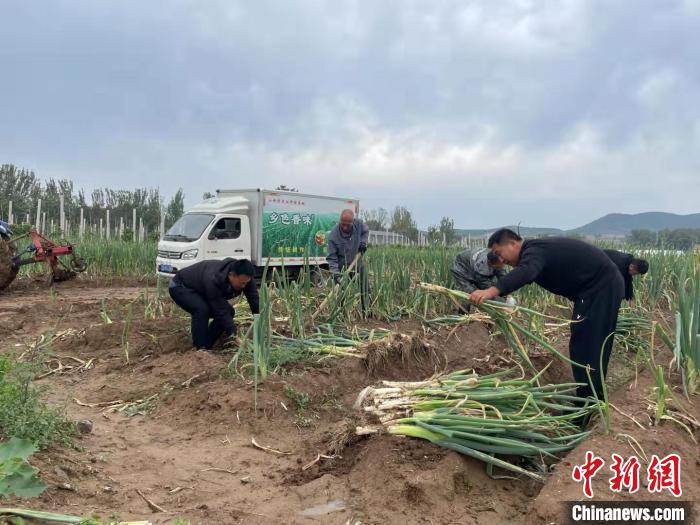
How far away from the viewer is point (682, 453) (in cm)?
276

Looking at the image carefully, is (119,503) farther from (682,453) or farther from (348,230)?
(348,230)

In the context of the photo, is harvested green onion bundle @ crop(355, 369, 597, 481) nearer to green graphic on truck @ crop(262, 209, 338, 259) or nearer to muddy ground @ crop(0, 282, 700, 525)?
muddy ground @ crop(0, 282, 700, 525)

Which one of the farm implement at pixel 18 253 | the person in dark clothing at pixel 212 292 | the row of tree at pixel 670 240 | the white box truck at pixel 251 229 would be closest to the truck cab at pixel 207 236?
the white box truck at pixel 251 229

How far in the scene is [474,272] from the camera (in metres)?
6.18

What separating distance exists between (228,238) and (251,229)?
2.47ft

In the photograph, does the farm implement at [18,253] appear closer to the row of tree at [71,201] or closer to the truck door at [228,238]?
the truck door at [228,238]

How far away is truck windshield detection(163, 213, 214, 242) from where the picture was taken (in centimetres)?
1147

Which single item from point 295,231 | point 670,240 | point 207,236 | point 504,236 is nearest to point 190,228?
point 207,236

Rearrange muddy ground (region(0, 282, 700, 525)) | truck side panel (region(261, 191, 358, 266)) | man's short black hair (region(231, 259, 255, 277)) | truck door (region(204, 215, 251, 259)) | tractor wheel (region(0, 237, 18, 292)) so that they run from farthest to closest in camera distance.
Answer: truck side panel (region(261, 191, 358, 266)) < truck door (region(204, 215, 251, 259)) < tractor wheel (region(0, 237, 18, 292)) < man's short black hair (region(231, 259, 255, 277)) < muddy ground (region(0, 282, 700, 525))

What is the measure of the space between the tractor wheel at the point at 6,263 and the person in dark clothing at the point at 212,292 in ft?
21.5

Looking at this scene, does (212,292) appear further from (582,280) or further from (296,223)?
(296,223)

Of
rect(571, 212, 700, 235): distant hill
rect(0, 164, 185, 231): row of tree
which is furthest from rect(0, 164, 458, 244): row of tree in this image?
rect(571, 212, 700, 235): distant hill

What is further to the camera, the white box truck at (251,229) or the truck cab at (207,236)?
the white box truck at (251,229)

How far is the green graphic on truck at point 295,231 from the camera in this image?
12586mm
